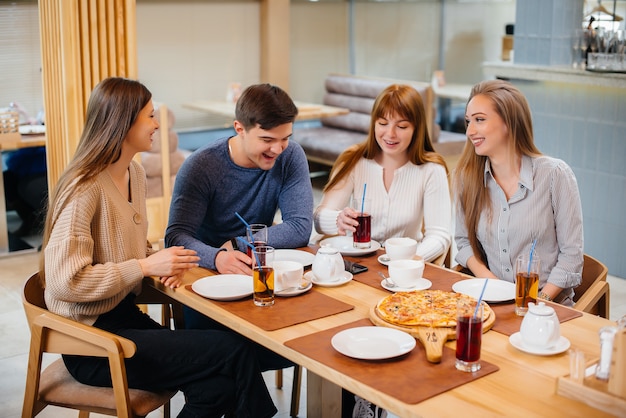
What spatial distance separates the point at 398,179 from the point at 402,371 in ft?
4.71

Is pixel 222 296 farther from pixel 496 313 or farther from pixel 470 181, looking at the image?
pixel 470 181

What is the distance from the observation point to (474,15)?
9.90 metres

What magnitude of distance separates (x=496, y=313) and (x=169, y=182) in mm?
3814

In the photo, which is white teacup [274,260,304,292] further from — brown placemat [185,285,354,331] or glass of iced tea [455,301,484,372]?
glass of iced tea [455,301,484,372]

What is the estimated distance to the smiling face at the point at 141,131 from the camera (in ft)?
8.50

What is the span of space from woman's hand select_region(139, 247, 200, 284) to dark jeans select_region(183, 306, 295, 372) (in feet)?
1.07

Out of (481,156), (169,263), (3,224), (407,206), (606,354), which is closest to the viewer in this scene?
(606,354)

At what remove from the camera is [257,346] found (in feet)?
9.37

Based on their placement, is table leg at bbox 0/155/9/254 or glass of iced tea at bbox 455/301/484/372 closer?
glass of iced tea at bbox 455/301/484/372

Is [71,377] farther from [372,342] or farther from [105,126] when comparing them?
[372,342]

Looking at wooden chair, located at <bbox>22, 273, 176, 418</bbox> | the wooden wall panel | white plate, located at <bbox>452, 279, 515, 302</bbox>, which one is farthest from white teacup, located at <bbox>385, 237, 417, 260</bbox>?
the wooden wall panel

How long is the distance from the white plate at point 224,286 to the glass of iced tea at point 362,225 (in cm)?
50

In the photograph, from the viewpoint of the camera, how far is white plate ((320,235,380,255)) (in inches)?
115

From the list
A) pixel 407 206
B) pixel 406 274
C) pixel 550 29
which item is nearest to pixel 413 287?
pixel 406 274
